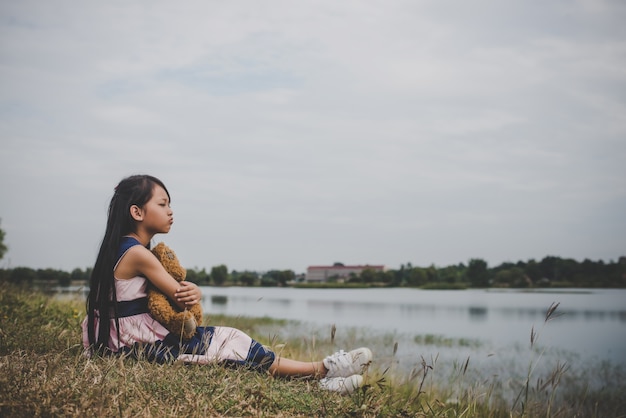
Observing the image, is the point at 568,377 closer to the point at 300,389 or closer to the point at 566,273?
the point at 300,389

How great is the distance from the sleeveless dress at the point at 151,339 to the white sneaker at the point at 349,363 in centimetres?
43

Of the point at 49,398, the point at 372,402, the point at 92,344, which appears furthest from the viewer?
the point at 92,344

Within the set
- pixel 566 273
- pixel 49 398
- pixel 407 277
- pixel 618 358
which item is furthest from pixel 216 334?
pixel 407 277

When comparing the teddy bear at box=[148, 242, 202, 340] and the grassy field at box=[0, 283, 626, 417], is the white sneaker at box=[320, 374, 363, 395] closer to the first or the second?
the grassy field at box=[0, 283, 626, 417]

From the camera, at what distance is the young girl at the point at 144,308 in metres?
3.56

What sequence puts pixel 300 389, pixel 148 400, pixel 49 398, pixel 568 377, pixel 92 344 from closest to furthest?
pixel 49 398, pixel 148 400, pixel 300 389, pixel 92 344, pixel 568 377

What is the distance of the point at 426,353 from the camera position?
13125 mm

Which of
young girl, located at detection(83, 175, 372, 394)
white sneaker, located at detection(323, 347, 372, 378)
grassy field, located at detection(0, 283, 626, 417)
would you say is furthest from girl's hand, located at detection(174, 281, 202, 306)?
white sneaker, located at detection(323, 347, 372, 378)

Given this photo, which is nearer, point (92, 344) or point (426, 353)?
point (92, 344)

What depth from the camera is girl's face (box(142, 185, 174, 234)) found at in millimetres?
3777

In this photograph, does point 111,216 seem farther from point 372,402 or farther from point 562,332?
point 562,332

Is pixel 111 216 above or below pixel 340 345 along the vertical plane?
above

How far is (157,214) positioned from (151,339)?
0.90 meters

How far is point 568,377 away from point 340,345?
210 inches
